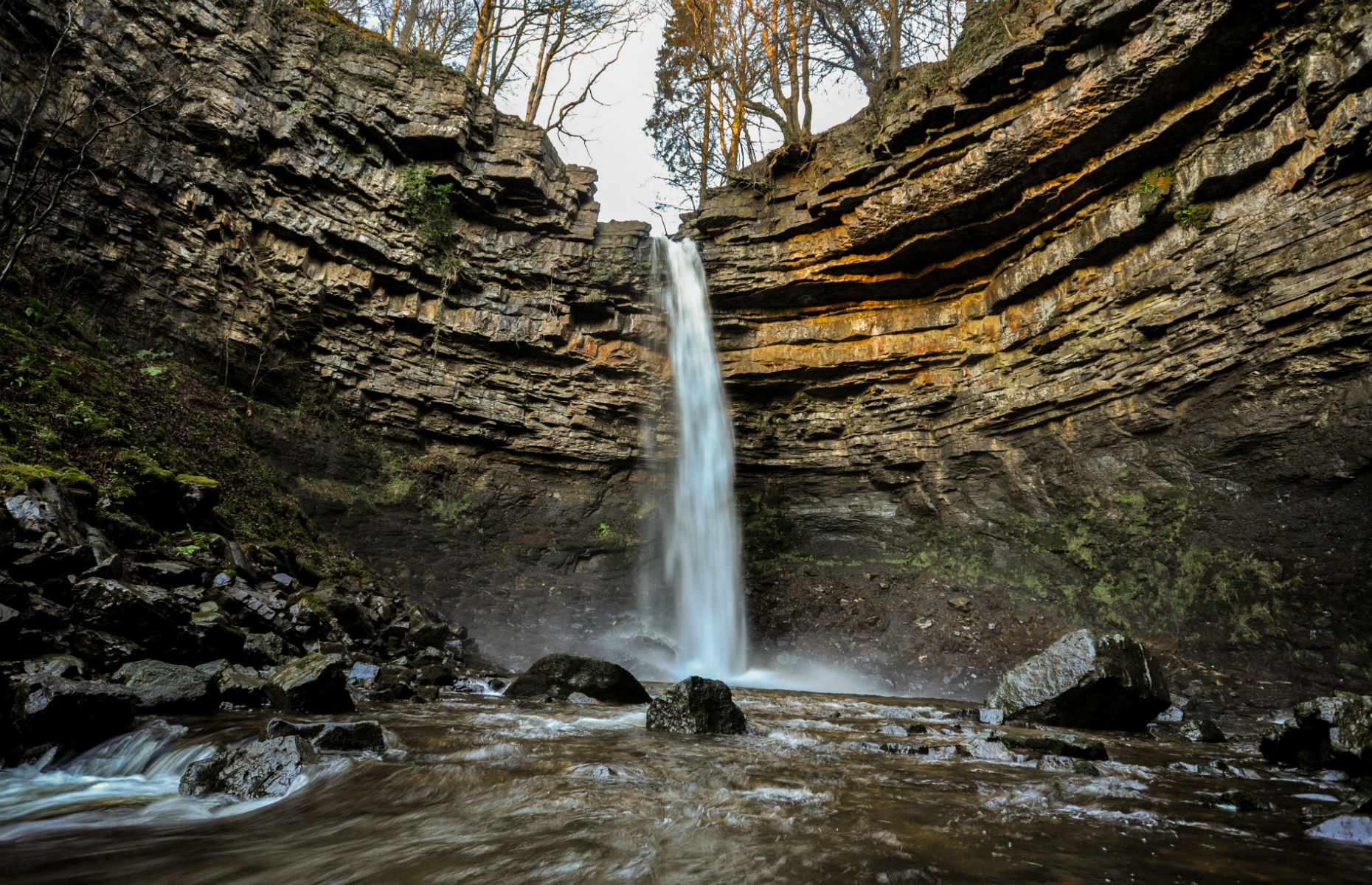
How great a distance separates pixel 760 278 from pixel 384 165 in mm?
9020

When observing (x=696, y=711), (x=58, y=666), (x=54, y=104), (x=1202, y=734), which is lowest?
(x=1202, y=734)

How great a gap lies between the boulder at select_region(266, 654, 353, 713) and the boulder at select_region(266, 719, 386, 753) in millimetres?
931

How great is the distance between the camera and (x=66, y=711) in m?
3.38

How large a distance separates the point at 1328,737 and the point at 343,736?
6.47m

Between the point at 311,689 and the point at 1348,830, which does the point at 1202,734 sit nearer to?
the point at 1348,830

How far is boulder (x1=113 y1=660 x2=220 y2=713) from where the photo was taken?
413 centimetres

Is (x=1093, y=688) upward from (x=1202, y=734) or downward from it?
upward

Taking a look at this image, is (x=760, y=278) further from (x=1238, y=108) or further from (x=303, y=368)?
(x=303, y=368)

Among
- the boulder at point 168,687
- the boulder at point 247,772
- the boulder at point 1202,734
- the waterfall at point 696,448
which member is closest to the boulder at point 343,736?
the boulder at point 247,772

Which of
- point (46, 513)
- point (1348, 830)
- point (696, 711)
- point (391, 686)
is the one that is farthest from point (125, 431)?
point (1348, 830)

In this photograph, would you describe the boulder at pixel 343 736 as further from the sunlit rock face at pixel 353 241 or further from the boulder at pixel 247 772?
the sunlit rock face at pixel 353 241

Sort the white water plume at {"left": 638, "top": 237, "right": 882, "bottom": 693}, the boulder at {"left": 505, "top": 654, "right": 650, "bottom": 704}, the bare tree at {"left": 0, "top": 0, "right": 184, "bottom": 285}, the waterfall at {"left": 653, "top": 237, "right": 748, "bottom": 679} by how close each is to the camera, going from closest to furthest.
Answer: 1. the boulder at {"left": 505, "top": 654, "right": 650, "bottom": 704}
2. the bare tree at {"left": 0, "top": 0, "right": 184, "bottom": 285}
3. the white water plume at {"left": 638, "top": 237, "right": 882, "bottom": 693}
4. the waterfall at {"left": 653, "top": 237, "right": 748, "bottom": 679}

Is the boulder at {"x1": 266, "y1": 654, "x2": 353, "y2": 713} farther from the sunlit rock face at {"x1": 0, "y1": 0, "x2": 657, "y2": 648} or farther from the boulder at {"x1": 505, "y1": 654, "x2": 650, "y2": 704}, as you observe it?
the sunlit rock face at {"x1": 0, "y1": 0, "x2": 657, "y2": 648}

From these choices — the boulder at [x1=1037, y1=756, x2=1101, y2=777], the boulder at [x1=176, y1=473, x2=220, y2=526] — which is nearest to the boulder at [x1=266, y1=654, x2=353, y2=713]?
the boulder at [x1=176, y1=473, x2=220, y2=526]
